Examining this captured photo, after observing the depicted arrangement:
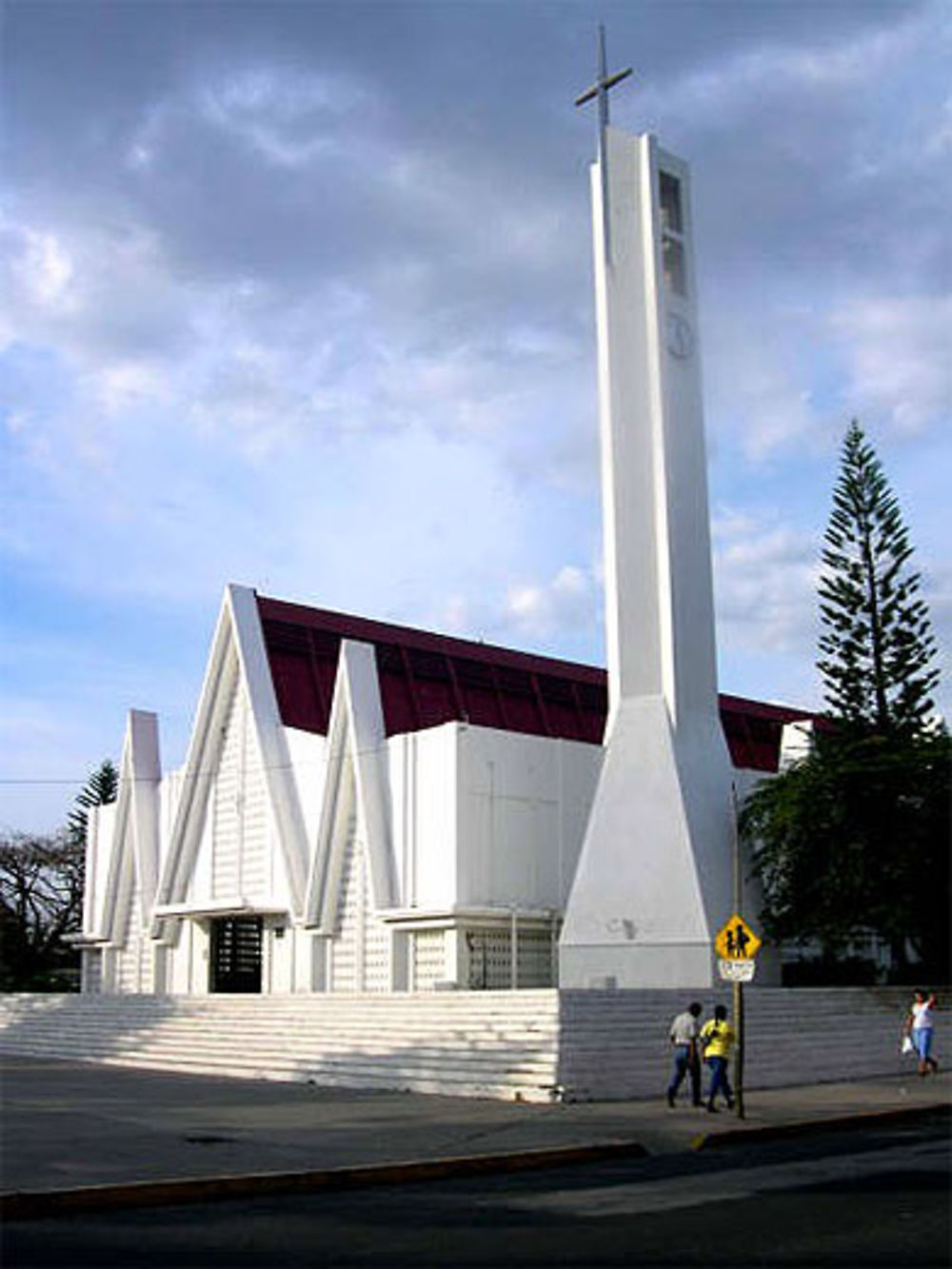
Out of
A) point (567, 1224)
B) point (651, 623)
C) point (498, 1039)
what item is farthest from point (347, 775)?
point (567, 1224)

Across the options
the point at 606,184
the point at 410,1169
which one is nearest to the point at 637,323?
the point at 606,184

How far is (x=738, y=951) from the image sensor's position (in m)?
17.4

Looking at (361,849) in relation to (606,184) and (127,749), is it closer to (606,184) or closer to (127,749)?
(127,749)

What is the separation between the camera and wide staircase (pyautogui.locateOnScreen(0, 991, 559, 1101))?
19656 mm

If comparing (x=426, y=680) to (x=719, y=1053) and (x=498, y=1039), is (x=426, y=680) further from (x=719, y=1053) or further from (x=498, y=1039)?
(x=719, y=1053)

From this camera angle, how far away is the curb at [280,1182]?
10.4m

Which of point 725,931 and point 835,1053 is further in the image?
point 835,1053

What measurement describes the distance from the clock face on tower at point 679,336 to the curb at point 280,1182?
18908 millimetres

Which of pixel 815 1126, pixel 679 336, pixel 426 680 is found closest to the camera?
pixel 815 1126

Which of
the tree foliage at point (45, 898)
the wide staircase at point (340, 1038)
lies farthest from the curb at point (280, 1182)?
the tree foliage at point (45, 898)

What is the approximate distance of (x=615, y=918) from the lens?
26859 millimetres

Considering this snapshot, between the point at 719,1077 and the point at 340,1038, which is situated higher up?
the point at 340,1038

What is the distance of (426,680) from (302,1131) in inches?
847

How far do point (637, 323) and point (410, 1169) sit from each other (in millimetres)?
20663
